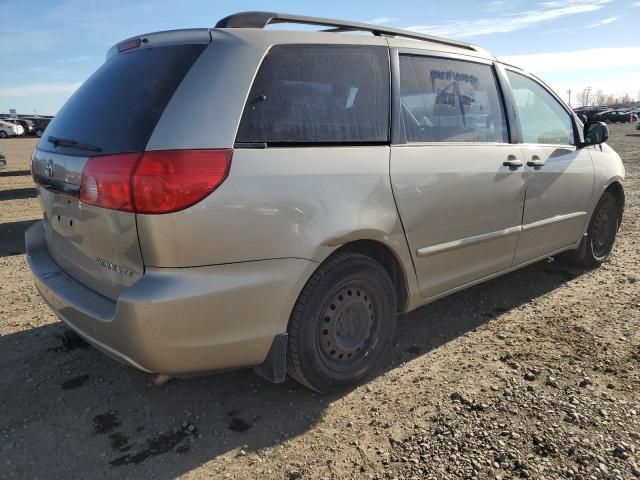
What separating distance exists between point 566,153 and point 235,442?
3396 millimetres

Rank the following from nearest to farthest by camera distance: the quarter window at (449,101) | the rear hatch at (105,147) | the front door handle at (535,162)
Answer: the rear hatch at (105,147) → the quarter window at (449,101) → the front door handle at (535,162)

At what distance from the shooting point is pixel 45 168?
261 cm

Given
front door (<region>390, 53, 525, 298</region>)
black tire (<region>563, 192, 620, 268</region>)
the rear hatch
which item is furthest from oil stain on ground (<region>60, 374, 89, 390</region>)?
black tire (<region>563, 192, 620, 268</region>)

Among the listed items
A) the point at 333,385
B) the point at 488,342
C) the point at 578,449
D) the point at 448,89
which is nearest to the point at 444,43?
the point at 448,89

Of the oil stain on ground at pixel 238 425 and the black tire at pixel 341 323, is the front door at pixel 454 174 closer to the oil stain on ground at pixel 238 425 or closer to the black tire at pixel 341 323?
the black tire at pixel 341 323

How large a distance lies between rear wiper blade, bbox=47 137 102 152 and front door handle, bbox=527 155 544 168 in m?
2.89

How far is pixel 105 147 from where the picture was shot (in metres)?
2.25

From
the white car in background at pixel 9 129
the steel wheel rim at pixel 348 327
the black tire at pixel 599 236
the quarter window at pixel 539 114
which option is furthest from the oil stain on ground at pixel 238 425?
the white car in background at pixel 9 129

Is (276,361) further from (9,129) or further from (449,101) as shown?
(9,129)

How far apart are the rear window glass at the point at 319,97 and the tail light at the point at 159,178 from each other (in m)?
0.22

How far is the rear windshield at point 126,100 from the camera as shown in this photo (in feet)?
7.23

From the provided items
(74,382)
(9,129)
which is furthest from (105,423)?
(9,129)

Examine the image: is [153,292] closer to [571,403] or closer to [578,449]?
[578,449]

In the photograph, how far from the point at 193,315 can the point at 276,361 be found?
19.9 inches
